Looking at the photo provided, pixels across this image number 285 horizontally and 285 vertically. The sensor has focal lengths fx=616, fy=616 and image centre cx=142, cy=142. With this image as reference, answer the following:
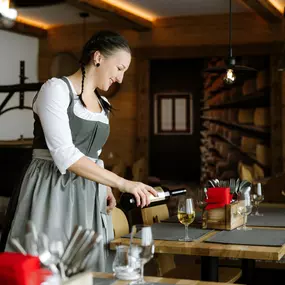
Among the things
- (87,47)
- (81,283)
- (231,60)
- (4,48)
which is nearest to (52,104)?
(87,47)

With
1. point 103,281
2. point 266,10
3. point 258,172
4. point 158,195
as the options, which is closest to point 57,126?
point 158,195

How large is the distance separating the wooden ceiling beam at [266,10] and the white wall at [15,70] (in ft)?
11.8

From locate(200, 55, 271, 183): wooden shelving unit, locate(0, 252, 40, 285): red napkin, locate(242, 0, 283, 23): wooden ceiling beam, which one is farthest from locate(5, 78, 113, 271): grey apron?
locate(242, 0, 283, 23): wooden ceiling beam

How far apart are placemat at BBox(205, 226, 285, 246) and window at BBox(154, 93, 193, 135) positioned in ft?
33.7

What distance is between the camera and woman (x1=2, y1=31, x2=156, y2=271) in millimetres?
2430

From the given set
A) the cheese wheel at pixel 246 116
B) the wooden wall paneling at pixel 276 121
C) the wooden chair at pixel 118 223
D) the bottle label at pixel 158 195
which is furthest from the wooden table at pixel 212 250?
the cheese wheel at pixel 246 116

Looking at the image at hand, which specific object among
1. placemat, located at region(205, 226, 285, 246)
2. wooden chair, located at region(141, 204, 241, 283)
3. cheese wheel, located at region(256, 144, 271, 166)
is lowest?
wooden chair, located at region(141, 204, 241, 283)

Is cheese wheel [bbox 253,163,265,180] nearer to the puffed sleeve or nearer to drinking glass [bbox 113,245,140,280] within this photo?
the puffed sleeve

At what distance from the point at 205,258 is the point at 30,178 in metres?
0.91

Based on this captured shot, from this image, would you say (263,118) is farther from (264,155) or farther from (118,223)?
(118,223)

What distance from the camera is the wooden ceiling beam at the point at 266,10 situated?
22.2 feet

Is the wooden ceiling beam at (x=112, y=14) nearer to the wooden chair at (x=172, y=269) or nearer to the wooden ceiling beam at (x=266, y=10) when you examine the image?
the wooden ceiling beam at (x=266, y=10)

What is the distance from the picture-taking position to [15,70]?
352 inches

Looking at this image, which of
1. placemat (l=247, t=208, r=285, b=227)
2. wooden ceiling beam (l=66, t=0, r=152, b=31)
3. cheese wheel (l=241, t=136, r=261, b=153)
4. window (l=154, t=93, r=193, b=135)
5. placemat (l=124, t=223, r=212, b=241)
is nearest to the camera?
placemat (l=124, t=223, r=212, b=241)
